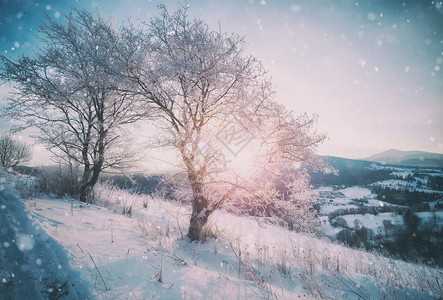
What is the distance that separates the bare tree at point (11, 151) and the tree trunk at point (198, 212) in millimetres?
33509

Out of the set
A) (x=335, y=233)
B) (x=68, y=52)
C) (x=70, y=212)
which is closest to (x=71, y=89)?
(x=68, y=52)

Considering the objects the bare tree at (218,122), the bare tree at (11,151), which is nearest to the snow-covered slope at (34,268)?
the bare tree at (218,122)

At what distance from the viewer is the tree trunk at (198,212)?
5418mm

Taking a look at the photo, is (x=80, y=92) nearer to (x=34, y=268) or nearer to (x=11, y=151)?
(x=34, y=268)

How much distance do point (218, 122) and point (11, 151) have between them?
126ft

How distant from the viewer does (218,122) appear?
5.73m

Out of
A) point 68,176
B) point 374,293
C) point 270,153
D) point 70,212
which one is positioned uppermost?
point 270,153

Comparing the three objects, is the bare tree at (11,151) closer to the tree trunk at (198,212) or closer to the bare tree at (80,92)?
the bare tree at (80,92)

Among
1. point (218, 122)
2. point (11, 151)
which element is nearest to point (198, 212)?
point (218, 122)

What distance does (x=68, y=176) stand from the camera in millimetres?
7414

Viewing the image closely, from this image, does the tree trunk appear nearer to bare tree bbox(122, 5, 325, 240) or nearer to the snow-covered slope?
bare tree bbox(122, 5, 325, 240)

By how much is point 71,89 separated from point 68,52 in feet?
4.72

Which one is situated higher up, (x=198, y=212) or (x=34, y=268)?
(x=34, y=268)

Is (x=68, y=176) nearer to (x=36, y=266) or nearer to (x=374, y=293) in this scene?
(x=36, y=266)
